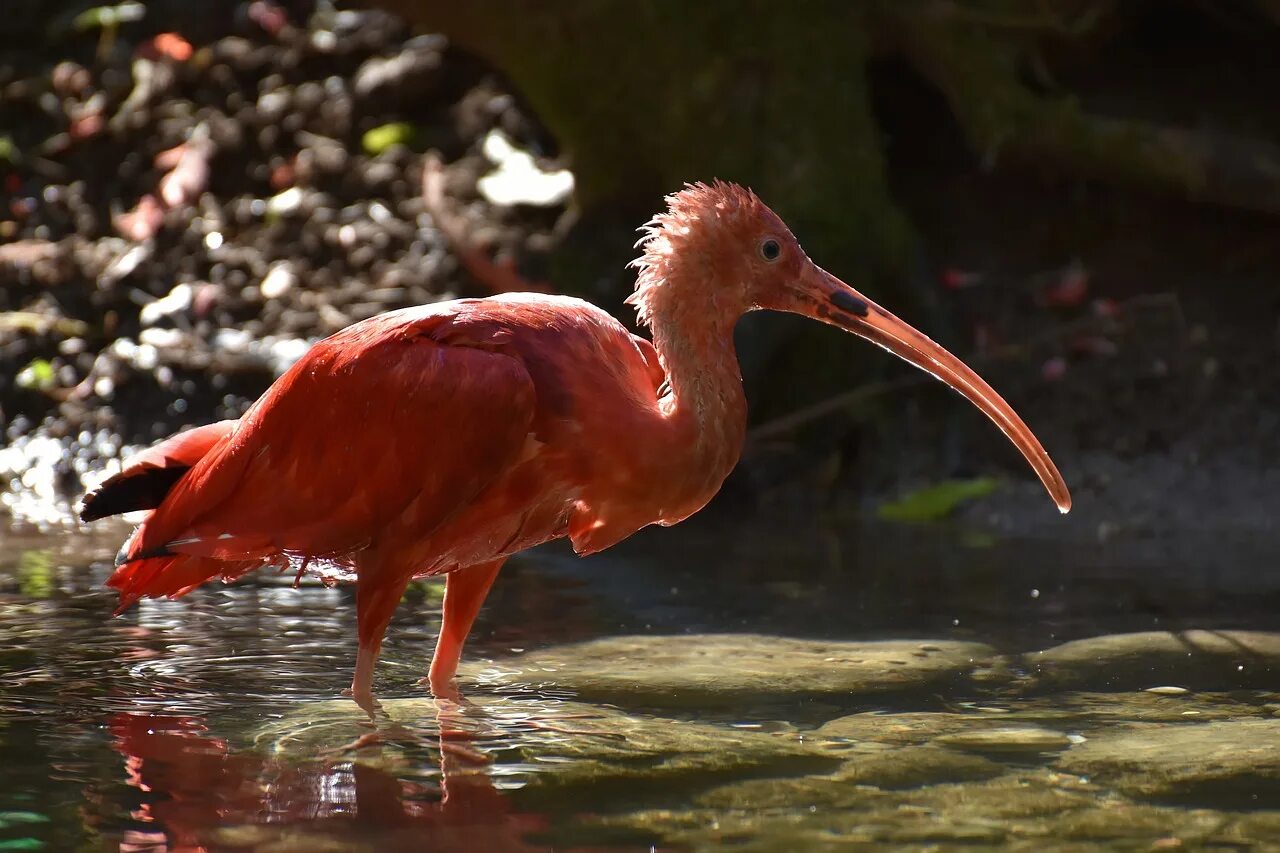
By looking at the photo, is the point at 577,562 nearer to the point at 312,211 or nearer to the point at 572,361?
the point at 572,361

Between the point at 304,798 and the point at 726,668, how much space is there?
5.99ft

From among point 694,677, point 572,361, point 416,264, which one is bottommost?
point 694,677

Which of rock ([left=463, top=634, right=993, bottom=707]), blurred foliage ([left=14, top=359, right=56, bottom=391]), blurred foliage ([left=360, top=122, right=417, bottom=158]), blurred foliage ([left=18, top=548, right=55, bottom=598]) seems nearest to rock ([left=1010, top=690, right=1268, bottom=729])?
rock ([left=463, top=634, right=993, bottom=707])

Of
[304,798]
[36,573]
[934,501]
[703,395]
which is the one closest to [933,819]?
[304,798]

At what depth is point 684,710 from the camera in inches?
196

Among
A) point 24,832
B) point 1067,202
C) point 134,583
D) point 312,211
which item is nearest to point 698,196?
point 134,583

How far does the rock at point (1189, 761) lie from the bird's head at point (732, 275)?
0.76 m

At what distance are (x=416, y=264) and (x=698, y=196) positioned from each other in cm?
560

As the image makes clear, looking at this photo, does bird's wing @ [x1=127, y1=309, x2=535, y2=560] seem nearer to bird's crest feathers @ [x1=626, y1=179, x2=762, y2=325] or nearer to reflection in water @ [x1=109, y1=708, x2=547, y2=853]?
bird's crest feathers @ [x1=626, y1=179, x2=762, y2=325]

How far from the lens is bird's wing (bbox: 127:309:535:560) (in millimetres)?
4812

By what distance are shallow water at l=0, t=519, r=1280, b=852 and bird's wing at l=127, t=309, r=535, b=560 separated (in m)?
0.46

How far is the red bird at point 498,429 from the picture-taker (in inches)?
192

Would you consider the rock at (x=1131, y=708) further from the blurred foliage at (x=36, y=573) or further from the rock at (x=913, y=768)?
the blurred foliage at (x=36, y=573)

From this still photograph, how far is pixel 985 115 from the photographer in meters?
9.03
